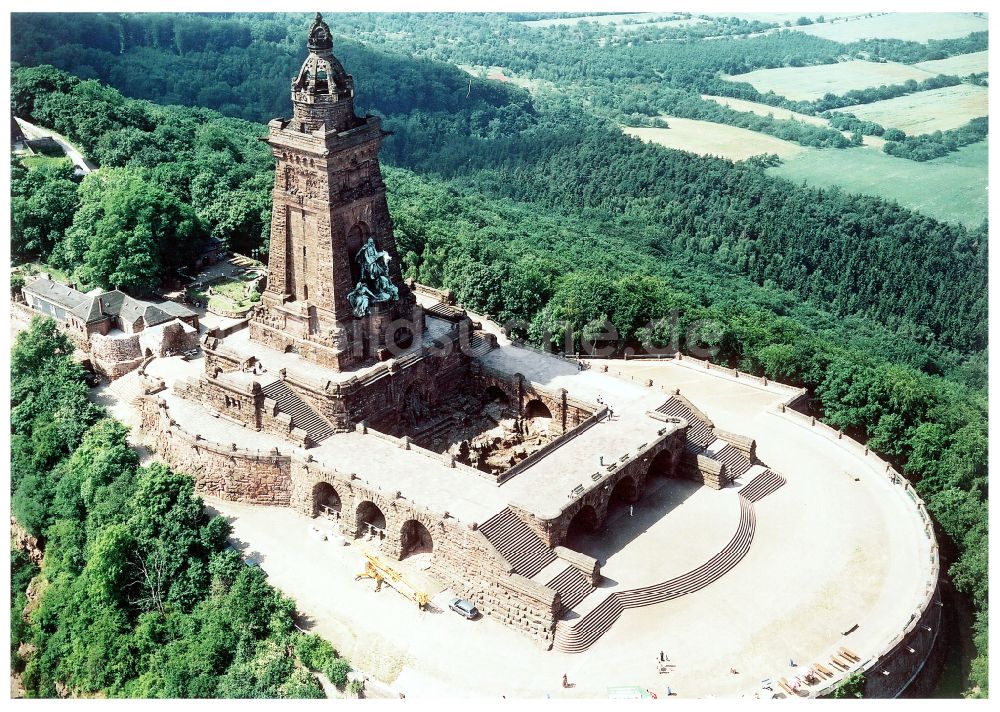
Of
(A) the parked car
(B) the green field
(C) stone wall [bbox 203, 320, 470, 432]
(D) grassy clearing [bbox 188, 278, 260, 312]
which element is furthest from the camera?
(B) the green field

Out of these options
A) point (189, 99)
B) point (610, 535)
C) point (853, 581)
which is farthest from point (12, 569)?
point (189, 99)

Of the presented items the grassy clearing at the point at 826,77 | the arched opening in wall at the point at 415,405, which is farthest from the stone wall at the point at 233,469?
the grassy clearing at the point at 826,77

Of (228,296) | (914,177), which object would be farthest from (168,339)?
(914,177)

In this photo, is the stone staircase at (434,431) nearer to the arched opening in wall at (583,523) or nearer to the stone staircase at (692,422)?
the arched opening in wall at (583,523)

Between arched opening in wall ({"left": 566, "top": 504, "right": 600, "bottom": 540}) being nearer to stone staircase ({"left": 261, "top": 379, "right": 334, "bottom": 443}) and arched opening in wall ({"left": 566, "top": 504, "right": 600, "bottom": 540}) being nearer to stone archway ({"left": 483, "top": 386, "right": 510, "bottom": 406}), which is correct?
stone archway ({"left": 483, "top": 386, "right": 510, "bottom": 406})

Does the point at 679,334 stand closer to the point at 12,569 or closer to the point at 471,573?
the point at 471,573

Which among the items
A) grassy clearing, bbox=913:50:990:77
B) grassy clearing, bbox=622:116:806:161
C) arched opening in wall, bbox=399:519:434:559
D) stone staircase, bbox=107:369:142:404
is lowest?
arched opening in wall, bbox=399:519:434:559

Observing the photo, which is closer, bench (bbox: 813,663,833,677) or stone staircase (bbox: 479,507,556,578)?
bench (bbox: 813,663,833,677)

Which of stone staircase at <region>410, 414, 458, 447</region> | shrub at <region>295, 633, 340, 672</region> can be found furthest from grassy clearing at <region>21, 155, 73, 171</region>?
shrub at <region>295, 633, 340, 672</region>
